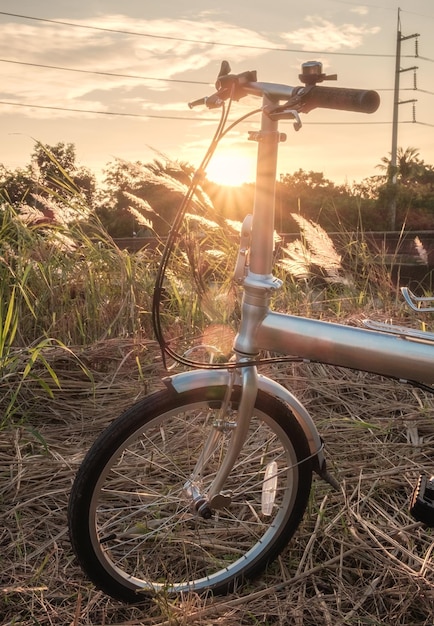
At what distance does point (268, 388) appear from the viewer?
1.71 metres

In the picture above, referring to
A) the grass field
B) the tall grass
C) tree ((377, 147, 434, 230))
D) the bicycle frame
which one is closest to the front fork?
the bicycle frame

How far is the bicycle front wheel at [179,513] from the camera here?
1.62 m

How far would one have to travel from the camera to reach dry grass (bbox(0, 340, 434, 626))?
1.77 meters

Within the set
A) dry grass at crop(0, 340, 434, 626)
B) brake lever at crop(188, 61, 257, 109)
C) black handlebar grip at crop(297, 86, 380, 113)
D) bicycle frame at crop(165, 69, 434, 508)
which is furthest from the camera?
dry grass at crop(0, 340, 434, 626)

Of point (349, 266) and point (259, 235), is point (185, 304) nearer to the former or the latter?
point (349, 266)

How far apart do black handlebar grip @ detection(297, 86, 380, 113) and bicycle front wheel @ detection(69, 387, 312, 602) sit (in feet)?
2.50

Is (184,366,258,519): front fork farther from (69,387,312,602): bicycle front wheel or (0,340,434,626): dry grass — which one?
(0,340,434,626): dry grass

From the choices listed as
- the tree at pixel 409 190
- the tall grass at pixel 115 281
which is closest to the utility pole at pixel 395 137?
the tree at pixel 409 190

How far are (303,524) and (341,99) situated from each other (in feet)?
4.70

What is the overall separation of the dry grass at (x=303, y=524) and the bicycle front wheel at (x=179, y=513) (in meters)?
0.09

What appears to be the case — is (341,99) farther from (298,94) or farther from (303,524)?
(303,524)

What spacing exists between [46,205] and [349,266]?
1974 mm

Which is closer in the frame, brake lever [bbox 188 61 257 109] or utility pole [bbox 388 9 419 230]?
brake lever [bbox 188 61 257 109]

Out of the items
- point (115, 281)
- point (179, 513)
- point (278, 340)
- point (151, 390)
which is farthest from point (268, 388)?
point (115, 281)
